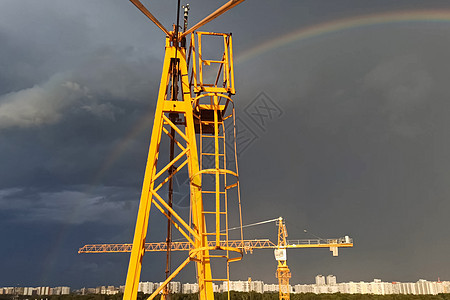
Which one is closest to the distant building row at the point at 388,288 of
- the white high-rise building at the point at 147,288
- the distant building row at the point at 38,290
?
the white high-rise building at the point at 147,288

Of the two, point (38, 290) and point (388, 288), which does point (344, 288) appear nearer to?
point (388, 288)

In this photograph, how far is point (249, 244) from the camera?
332 feet

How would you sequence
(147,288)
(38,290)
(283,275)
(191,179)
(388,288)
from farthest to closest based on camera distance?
(388,288) → (38,290) → (147,288) → (283,275) → (191,179)

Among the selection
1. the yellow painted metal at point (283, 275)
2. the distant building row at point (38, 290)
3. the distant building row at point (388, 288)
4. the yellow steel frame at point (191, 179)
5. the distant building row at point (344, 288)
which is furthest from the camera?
the distant building row at point (388, 288)

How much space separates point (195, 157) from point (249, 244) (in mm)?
88615

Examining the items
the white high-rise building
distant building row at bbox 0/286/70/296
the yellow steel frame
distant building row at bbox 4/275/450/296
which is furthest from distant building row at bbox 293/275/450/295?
the yellow steel frame

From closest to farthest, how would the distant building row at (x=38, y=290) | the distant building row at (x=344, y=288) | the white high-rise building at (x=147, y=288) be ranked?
the white high-rise building at (x=147, y=288), the distant building row at (x=38, y=290), the distant building row at (x=344, y=288)

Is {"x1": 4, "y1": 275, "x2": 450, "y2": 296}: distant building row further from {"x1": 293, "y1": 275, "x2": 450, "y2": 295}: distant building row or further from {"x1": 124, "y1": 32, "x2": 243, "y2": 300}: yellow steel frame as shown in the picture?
{"x1": 124, "y1": 32, "x2": 243, "y2": 300}: yellow steel frame

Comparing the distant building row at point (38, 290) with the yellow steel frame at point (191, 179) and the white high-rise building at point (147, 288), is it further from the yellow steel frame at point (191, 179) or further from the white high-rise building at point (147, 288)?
the yellow steel frame at point (191, 179)

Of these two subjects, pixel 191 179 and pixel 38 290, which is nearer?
pixel 191 179

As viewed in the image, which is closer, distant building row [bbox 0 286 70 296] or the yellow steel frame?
the yellow steel frame

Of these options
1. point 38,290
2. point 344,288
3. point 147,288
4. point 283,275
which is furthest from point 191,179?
point 344,288

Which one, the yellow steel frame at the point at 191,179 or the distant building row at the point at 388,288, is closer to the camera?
the yellow steel frame at the point at 191,179

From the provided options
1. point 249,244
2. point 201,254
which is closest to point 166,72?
point 201,254
